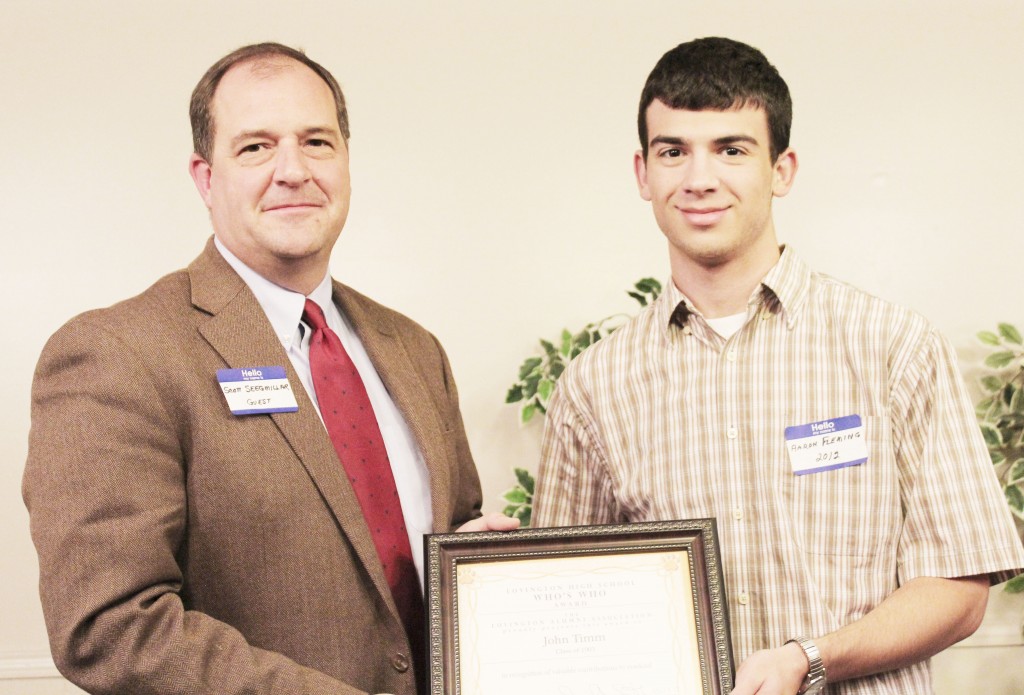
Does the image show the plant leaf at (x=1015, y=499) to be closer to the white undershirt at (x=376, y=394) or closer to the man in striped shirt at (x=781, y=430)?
the man in striped shirt at (x=781, y=430)

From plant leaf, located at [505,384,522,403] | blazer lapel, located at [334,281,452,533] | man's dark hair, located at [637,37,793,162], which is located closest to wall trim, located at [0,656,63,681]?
plant leaf, located at [505,384,522,403]

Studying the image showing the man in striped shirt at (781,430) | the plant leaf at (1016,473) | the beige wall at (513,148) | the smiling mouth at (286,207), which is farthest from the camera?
the beige wall at (513,148)

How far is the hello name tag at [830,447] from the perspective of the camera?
205 centimetres

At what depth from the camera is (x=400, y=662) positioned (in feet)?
6.41

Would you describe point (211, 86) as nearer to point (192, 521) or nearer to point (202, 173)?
point (202, 173)

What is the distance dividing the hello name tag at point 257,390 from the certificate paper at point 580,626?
0.48m

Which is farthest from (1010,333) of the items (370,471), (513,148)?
(370,471)

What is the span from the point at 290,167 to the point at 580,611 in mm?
1075

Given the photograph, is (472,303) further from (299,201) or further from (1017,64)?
(1017,64)

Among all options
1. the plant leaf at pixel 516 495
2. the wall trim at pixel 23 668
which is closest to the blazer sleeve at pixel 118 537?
the plant leaf at pixel 516 495

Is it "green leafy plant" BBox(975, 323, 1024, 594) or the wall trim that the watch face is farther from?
the wall trim

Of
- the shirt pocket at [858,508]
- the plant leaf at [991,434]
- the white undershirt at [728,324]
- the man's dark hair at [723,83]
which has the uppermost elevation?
the man's dark hair at [723,83]

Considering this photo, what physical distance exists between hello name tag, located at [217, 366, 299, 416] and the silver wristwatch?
1.08 meters

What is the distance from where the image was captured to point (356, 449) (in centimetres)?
206
